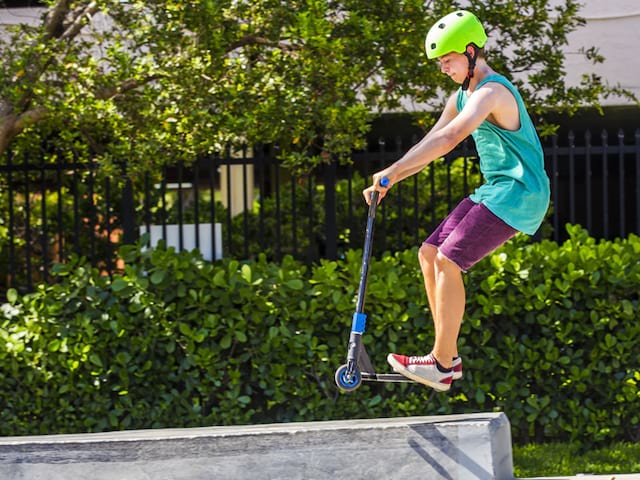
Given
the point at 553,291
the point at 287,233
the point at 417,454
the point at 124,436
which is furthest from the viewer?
the point at 287,233

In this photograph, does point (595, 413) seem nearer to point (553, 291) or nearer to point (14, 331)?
point (553, 291)

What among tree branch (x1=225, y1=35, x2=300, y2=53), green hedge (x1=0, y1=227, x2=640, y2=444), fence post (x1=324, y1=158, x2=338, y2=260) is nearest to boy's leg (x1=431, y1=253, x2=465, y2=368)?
green hedge (x1=0, y1=227, x2=640, y2=444)

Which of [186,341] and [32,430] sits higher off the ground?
[186,341]

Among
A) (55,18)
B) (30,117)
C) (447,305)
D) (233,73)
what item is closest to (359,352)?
(447,305)

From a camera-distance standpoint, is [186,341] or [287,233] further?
[287,233]

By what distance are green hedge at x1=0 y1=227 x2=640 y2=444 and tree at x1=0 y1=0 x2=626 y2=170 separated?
93 centimetres

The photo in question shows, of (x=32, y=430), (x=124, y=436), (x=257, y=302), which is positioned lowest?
(x=32, y=430)

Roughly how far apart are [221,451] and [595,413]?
327 cm

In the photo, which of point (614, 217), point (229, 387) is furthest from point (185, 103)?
point (614, 217)

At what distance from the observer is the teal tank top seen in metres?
4.62

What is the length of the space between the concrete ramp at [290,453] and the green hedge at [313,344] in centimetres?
203

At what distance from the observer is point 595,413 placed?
705cm

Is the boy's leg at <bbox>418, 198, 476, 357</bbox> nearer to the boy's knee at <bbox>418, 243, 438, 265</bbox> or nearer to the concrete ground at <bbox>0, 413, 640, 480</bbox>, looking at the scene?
the boy's knee at <bbox>418, 243, 438, 265</bbox>

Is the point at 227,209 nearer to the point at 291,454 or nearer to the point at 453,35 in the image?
the point at 291,454
